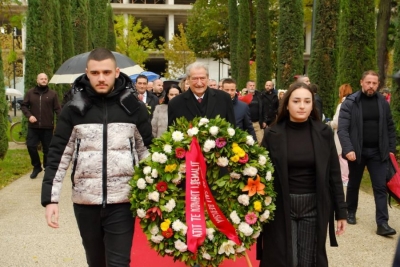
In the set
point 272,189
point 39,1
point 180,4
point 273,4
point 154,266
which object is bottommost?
point 154,266

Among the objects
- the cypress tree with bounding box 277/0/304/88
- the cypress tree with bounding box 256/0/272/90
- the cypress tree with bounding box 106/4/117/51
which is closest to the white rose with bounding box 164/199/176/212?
the cypress tree with bounding box 277/0/304/88

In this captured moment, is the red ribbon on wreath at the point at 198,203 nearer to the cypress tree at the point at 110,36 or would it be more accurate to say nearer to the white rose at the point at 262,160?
the white rose at the point at 262,160

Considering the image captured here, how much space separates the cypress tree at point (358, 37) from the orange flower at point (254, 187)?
9.84 m

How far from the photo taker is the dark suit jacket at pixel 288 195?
14.0 feet

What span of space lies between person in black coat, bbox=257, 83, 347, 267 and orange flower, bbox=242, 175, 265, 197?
131mm

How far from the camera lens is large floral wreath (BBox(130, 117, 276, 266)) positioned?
4.40m

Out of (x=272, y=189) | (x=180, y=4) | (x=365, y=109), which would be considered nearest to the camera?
(x=272, y=189)

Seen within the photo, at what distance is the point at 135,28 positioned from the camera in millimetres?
53406

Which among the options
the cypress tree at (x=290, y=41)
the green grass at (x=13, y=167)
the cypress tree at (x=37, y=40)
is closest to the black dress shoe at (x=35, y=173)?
the green grass at (x=13, y=167)

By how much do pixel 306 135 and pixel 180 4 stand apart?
64.6 meters

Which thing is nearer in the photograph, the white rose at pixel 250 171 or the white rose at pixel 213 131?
the white rose at pixel 250 171

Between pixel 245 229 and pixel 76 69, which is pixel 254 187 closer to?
pixel 245 229

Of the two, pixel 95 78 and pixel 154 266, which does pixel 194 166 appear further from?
pixel 154 266

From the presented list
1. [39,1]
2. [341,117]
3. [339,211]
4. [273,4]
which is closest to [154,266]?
[339,211]
